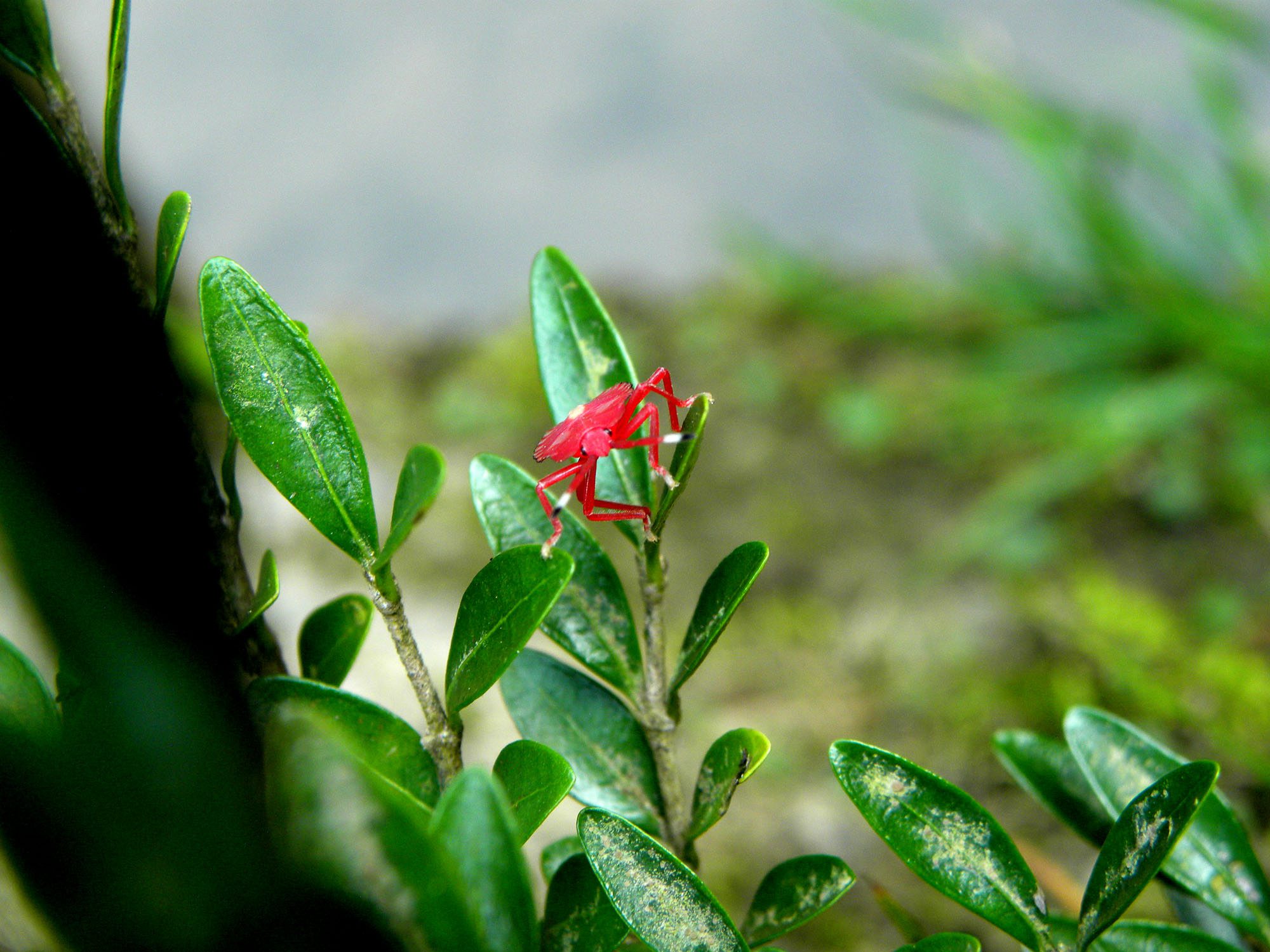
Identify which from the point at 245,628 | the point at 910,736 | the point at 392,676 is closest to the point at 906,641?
the point at 910,736

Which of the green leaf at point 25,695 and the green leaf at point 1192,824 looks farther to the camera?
the green leaf at point 1192,824

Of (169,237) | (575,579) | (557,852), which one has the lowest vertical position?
(557,852)

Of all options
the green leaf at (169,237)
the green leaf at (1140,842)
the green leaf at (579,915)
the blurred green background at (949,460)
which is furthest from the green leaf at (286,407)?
the blurred green background at (949,460)

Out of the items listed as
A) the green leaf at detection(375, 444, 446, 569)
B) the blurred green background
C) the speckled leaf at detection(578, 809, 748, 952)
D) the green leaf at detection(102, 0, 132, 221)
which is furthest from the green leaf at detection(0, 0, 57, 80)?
the blurred green background

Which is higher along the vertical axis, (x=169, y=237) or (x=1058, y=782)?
(x=169, y=237)

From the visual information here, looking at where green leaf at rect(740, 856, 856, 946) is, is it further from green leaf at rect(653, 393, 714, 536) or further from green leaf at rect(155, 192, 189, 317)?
green leaf at rect(155, 192, 189, 317)

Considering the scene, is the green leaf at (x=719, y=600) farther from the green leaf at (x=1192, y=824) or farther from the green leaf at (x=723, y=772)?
the green leaf at (x=1192, y=824)

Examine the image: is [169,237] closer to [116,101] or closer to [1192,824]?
[116,101]

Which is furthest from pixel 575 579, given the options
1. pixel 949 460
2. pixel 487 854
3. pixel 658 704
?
pixel 949 460
